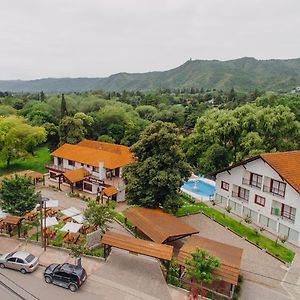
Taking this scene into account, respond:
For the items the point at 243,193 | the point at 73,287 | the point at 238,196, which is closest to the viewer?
the point at 73,287

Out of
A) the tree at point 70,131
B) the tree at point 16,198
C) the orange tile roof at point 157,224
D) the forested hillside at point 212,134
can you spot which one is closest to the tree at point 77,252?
the orange tile roof at point 157,224

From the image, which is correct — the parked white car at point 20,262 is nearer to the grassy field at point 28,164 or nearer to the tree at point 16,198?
the tree at point 16,198

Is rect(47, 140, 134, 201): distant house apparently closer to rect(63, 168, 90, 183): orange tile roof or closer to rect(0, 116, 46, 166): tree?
rect(63, 168, 90, 183): orange tile roof

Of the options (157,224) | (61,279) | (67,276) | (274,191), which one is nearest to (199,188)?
(274,191)

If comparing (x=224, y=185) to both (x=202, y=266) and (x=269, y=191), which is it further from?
(x=202, y=266)

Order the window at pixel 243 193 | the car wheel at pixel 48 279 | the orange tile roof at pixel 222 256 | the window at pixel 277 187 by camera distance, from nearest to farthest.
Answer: the orange tile roof at pixel 222 256
the car wheel at pixel 48 279
the window at pixel 277 187
the window at pixel 243 193

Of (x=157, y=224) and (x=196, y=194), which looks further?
(x=196, y=194)
